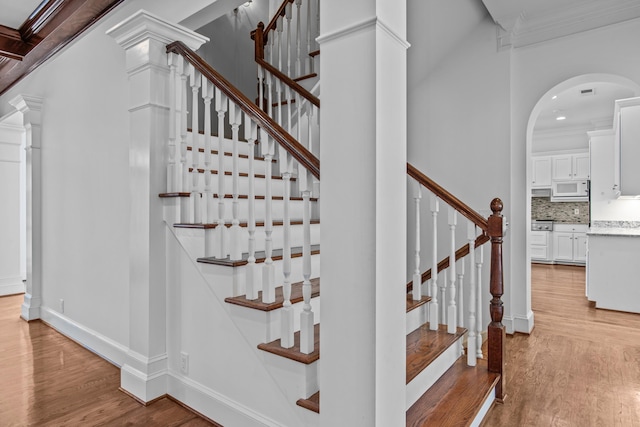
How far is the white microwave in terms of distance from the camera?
7602mm

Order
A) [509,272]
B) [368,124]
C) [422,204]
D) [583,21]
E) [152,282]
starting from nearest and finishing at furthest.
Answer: [368,124] < [152,282] < [583,21] < [509,272] < [422,204]

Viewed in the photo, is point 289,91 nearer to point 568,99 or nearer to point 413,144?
point 413,144

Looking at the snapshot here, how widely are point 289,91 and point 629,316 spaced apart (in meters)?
4.35

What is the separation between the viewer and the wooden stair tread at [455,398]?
181 cm

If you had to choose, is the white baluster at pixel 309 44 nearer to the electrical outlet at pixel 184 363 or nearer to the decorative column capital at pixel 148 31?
the decorative column capital at pixel 148 31

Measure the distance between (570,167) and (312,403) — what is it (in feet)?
26.9

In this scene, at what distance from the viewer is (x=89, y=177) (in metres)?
3.06

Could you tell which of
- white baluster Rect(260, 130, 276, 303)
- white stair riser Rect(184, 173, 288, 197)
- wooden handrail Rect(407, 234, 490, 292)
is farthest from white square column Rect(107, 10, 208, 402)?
wooden handrail Rect(407, 234, 490, 292)

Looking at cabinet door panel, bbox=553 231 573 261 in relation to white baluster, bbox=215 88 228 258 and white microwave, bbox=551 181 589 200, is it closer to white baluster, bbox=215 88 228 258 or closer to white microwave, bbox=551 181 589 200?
white microwave, bbox=551 181 589 200

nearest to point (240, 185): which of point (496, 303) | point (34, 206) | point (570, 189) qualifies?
point (496, 303)

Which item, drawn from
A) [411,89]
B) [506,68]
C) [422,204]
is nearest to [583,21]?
[506,68]

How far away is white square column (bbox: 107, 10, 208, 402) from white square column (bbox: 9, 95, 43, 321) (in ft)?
7.23

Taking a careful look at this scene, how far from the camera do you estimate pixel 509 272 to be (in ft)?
11.4

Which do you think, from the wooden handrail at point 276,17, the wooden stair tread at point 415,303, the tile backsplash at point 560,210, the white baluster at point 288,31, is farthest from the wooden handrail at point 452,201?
the tile backsplash at point 560,210
